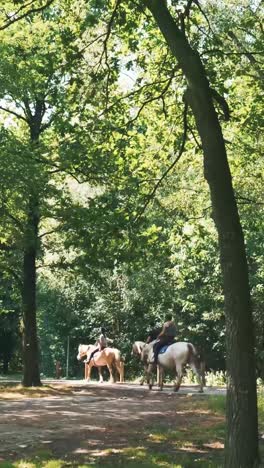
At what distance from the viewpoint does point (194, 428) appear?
11.3 meters

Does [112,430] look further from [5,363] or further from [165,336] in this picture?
[5,363]

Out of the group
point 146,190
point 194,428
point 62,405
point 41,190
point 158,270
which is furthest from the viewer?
point 158,270

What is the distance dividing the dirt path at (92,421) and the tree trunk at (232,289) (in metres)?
2.53

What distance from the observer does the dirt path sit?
9406 millimetres

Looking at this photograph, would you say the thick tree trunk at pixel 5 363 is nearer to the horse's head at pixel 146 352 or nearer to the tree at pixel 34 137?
the tree at pixel 34 137

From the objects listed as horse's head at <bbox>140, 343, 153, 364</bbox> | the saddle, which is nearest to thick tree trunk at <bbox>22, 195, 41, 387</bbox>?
horse's head at <bbox>140, 343, 153, 364</bbox>

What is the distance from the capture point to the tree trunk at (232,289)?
6.71m

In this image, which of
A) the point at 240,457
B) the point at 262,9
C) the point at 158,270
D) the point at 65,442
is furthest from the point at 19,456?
the point at 158,270

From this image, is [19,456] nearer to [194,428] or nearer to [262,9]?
[194,428]

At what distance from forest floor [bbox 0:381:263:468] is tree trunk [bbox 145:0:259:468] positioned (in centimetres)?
121

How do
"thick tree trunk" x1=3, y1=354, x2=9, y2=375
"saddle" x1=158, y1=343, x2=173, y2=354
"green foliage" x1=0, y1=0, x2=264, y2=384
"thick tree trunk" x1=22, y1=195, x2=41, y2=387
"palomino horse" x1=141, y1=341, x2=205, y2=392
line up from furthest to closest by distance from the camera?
"thick tree trunk" x1=3, y1=354, x2=9, y2=375
"thick tree trunk" x1=22, y1=195, x2=41, y2=387
"saddle" x1=158, y1=343, x2=173, y2=354
"palomino horse" x1=141, y1=341, x2=205, y2=392
"green foliage" x1=0, y1=0, x2=264, y2=384

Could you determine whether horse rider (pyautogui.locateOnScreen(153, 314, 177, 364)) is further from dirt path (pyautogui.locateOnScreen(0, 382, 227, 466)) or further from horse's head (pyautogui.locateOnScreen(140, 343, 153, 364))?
dirt path (pyautogui.locateOnScreen(0, 382, 227, 466))

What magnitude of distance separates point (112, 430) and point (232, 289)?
545 cm

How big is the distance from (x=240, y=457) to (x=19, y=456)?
11.5 ft
